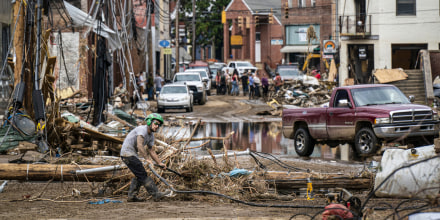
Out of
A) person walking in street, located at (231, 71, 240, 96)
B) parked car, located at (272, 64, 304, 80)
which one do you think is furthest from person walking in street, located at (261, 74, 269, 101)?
person walking in street, located at (231, 71, 240, 96)

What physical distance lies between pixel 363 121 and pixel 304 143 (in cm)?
215

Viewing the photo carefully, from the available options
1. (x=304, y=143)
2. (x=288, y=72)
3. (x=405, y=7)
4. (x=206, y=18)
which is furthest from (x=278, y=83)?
(x=206, y=18)

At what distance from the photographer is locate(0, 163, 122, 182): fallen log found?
1162 centimetres

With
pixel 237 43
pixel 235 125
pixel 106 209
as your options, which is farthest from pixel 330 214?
pixel 237 43

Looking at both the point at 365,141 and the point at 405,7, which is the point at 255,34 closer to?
the point at 405,7

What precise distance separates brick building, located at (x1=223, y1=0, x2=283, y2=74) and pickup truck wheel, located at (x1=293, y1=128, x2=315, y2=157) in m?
54.7

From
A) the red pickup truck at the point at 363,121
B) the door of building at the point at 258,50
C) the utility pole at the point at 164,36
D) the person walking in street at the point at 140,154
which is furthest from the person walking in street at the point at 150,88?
the door of building at the point at 258,50

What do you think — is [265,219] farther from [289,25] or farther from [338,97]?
[289,25]

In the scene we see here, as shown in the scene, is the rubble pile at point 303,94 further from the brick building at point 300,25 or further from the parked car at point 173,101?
the brick building at point 300,25

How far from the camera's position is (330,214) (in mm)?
7496

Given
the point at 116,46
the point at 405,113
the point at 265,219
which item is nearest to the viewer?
the point at 265,219

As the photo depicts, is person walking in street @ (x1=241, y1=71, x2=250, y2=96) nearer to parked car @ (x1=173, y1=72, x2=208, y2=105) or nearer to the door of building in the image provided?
parked car @ (x1=173, y1=72, x2=208, y2=105)

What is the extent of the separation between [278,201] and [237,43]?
68159 millimetres

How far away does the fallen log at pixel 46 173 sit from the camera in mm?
11617
